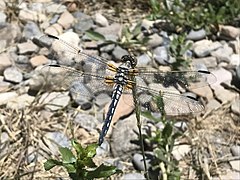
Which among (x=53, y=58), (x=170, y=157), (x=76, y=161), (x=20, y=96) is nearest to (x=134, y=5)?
(x=53, y=58)

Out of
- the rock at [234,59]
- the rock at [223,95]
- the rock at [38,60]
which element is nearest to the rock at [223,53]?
the rock at [234,59]

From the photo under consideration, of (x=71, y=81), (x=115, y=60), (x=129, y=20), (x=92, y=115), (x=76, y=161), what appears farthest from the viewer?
(x=129, y=20)

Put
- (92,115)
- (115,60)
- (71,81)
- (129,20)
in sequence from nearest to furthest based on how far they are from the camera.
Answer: (71,81) < (92,115) < (115,60) < (129,20)

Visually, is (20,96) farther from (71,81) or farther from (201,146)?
(201,146)

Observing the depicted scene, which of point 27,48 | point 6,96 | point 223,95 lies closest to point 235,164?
point 223,95

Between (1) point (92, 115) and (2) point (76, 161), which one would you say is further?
(1) point (92, 115)

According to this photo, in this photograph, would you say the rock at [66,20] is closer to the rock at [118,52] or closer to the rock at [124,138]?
the rock at [118,52]
